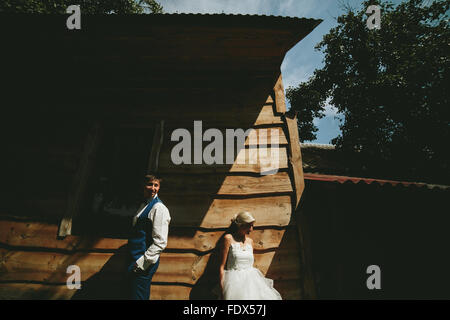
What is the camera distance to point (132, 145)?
3.68 m

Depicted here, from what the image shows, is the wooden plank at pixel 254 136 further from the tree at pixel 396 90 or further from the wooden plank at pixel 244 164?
the tree at pixel 396 90

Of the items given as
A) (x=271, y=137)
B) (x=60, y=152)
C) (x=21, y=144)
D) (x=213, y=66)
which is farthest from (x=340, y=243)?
(x=21, y=144)

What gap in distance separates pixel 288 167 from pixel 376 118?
13.1m

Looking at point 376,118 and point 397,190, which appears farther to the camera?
point 376,118

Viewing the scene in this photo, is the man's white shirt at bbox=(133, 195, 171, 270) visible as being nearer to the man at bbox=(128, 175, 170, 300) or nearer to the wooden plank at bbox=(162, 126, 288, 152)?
the man at bbox=(128, 175, 170, 300)

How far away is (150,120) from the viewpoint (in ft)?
10.5

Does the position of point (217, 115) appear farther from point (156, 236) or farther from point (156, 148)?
point (156, 236)

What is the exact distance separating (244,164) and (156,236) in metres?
1.65

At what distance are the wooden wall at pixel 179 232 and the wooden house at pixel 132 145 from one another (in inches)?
0.6

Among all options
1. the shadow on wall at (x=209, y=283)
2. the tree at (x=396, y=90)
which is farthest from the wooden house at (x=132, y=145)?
the tree at (x=396, y=90)

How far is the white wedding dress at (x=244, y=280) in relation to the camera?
229 cm

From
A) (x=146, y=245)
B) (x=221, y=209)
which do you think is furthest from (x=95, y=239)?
(x=221, y=209)

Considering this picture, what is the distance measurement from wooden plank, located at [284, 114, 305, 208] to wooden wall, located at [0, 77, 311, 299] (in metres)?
0.02
